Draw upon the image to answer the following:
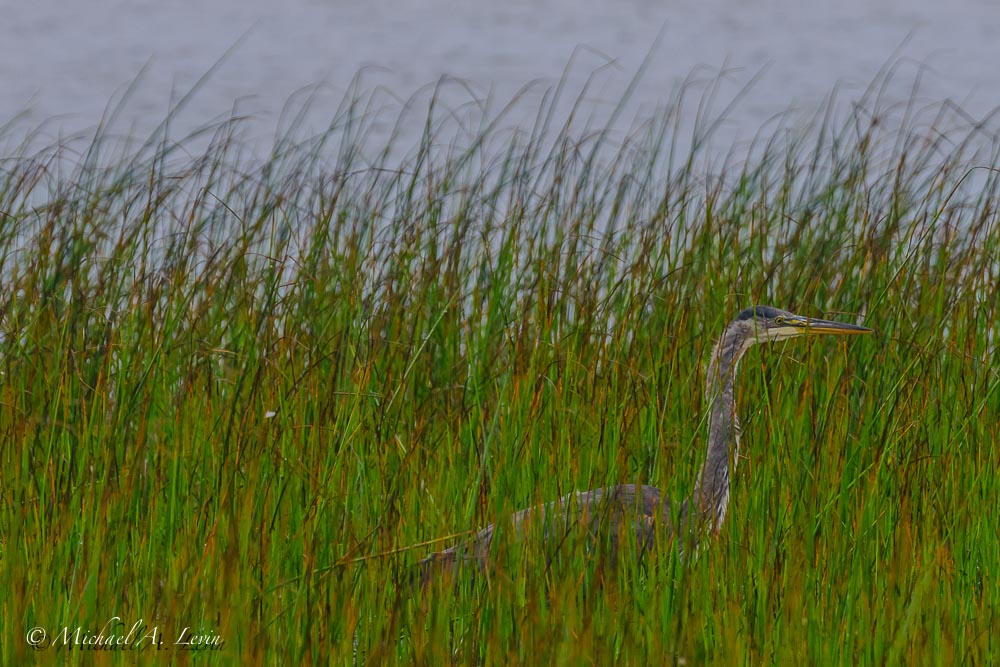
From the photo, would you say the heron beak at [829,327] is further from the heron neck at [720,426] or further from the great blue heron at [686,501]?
the heron neck at [720,426]

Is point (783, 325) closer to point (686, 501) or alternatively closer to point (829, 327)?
point (829, 327)

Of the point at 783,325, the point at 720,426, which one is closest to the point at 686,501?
the point at 720,426

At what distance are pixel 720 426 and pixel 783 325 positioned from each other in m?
0.37

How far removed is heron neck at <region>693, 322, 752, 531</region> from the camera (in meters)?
3.29

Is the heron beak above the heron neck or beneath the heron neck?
above

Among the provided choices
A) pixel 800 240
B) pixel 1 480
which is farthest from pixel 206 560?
pixel 800 240

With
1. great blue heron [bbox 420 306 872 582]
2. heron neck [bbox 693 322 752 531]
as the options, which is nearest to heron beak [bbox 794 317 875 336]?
great blue heron [bbox 420 306 872 582]

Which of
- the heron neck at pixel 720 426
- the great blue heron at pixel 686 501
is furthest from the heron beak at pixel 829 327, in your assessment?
the heron neck at pixel 720 426

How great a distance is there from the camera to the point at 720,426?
3.45 meters

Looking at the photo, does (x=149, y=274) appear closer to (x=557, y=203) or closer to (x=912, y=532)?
(x=557, y=203)

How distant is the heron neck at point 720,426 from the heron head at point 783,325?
53mm

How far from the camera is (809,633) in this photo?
2510 mm

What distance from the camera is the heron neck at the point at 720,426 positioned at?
3.29 metres

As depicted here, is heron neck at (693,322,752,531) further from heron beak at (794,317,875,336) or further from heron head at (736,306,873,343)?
heron beak at (794,317,875,336)
